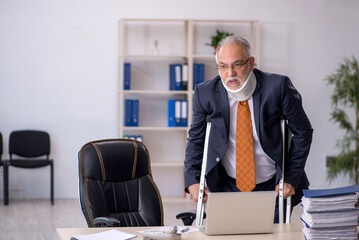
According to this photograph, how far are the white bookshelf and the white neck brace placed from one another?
4114mm

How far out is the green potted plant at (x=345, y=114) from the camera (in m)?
6.75

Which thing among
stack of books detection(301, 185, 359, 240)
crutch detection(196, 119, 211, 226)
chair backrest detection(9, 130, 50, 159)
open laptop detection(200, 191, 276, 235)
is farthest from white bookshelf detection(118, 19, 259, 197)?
stack of books detection(301, 185, 359, 240)

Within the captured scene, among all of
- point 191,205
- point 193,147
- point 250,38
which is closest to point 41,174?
point 191,205

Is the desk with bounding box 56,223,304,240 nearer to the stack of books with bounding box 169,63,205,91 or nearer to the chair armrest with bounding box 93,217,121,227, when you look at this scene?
the chair armrest with bounding box 93,217,121,227

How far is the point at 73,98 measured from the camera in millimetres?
6938

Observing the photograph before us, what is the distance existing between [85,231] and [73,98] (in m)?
4.69

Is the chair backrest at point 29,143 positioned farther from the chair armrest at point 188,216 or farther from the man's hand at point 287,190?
the man's hand at point 287,190

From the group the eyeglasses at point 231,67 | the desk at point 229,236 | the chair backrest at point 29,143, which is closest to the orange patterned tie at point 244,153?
the eyeglasses at point 231,67

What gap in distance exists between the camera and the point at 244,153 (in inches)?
112

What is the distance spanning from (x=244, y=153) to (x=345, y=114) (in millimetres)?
4604

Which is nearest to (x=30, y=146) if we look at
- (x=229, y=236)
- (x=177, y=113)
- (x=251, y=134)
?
(x=177, y=113)

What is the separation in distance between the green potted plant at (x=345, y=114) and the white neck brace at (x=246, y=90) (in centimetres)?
426

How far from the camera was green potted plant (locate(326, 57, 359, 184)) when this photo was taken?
6.75 m

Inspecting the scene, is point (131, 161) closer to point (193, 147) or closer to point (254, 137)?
point (193, 147)
